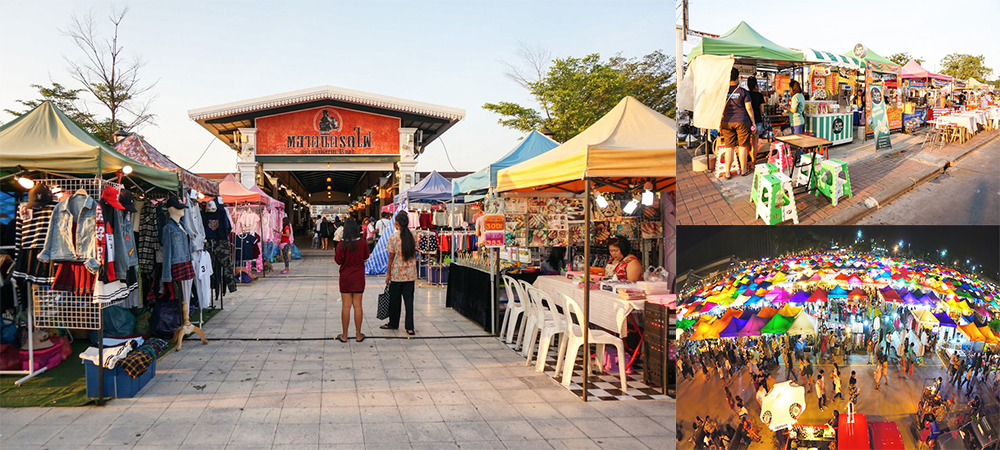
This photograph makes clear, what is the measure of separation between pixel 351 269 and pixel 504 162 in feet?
7.04

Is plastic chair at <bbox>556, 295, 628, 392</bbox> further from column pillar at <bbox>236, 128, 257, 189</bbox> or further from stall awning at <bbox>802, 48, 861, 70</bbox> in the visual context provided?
column pillar at <bbox>236, 128, 257, 189</bbox>

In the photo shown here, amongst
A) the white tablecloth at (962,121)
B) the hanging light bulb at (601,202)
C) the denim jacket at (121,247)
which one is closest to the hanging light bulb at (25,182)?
the denim jacket at (121,247)

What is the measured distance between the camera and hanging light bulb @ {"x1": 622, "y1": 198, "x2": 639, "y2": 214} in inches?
267

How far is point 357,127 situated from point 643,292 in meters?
16.5

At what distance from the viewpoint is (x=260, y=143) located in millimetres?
19938

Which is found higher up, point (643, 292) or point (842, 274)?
point (842, 274)

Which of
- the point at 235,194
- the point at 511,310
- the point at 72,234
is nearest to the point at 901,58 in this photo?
Answer: the point at 72,234

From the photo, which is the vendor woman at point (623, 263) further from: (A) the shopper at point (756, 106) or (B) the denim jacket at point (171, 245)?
(B) the denim jacket at point (171, 245)

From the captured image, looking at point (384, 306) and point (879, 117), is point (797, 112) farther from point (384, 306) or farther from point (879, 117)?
point (384, 306)

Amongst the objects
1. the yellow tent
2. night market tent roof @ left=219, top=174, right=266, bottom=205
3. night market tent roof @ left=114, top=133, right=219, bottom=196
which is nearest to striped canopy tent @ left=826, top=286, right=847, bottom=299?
the yellow tent

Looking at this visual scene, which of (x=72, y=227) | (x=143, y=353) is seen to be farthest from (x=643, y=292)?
(x=72, y=227)

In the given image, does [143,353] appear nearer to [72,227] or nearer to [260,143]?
[72,227]

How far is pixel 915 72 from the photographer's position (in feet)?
7.23

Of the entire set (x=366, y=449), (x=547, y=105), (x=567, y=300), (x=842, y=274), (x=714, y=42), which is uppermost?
(x=547, y=105)
